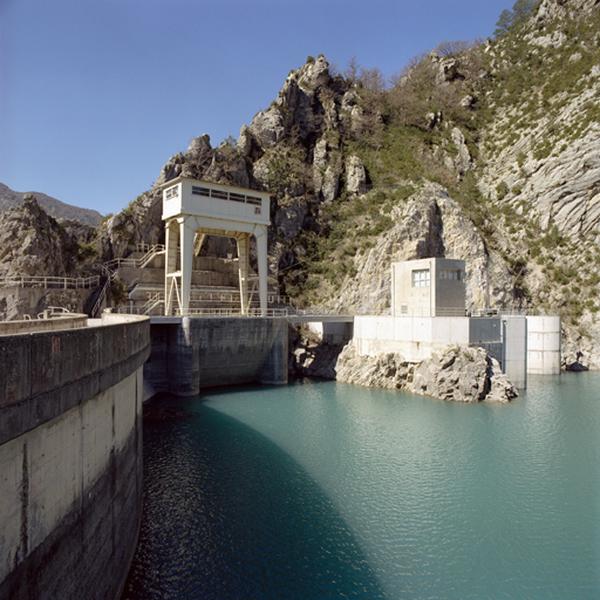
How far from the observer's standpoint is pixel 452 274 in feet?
119

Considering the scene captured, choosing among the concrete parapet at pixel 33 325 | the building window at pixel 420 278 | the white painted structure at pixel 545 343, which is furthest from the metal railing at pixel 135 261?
the white painted structure at pixel 545 343

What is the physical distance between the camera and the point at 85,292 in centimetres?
3772

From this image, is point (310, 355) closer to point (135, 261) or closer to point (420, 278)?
point (420, 278)

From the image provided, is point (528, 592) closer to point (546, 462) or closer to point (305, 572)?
point (305, 572)

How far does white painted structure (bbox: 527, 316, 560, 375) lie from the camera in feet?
138

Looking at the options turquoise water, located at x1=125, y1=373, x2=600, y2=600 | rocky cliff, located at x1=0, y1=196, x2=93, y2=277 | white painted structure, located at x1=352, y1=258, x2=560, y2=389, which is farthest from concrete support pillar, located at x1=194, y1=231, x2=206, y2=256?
turquoise water, located at x1=125, y1=373, x2=600, y2=600

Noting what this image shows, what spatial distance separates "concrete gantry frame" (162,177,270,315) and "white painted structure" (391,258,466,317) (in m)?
11.8

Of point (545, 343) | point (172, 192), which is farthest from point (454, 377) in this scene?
point (172, 192)

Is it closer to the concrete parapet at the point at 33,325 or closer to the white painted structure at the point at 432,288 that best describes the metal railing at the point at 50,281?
the concrete parapet at the point at 33,325

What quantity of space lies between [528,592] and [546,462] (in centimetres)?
991

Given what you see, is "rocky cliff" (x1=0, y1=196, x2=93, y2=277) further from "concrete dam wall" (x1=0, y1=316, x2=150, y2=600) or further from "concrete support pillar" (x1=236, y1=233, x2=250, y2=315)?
"concrete dam wall" (x1=0, y1=316, x2=150, y2=600)

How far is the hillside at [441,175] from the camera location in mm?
49031

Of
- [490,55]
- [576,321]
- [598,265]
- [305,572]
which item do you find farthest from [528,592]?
[490,55]

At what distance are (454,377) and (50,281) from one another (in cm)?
2969
